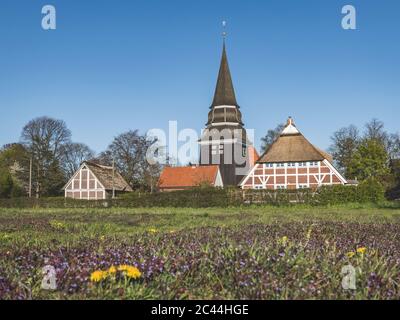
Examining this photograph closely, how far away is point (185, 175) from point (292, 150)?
70.2ft

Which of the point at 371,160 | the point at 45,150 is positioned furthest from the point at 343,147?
the point at 45,150

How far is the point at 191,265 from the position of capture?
4.57 m

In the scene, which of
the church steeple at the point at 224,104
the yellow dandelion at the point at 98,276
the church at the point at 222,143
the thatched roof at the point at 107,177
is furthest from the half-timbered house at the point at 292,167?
the yellow dandelion at the point at 98,276

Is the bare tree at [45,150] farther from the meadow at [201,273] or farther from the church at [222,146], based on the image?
the meadow at [201,273]

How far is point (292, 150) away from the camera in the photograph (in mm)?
54312

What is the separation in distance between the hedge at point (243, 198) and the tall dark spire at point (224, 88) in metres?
33.4

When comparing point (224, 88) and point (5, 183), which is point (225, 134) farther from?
point (5, 183)

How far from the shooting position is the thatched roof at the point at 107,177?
6319 cm

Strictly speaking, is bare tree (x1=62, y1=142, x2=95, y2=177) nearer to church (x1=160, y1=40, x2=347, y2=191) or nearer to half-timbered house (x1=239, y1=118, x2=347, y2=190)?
church (x1=160, y1=40, x2=347, y2=191)

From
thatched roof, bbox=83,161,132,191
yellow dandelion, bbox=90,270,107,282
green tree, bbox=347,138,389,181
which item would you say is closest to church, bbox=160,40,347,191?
green tree, bbox=347,138,389,181

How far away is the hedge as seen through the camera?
117ft

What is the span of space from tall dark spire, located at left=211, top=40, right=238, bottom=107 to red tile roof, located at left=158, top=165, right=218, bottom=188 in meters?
10.7
